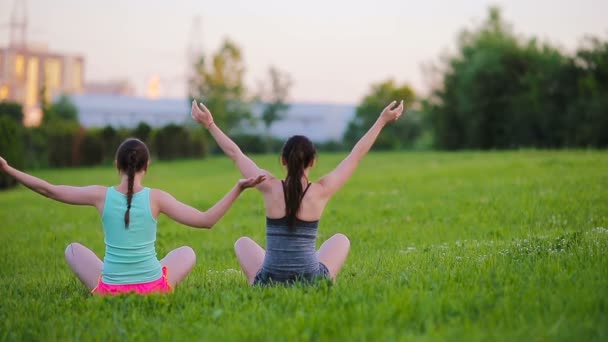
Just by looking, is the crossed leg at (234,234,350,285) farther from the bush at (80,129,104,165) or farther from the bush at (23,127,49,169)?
the bush at (80,129,104,165)

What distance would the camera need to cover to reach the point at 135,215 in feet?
17.9

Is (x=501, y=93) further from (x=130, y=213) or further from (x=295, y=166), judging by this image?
(x=130, y=213)

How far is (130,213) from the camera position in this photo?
5.45 m

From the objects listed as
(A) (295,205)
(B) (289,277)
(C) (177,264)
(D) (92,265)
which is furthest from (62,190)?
(B) (289,277)

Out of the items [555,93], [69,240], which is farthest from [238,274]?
[555,93]

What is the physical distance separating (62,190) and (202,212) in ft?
3.88

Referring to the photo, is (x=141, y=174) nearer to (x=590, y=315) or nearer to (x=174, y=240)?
(x=590, y=315)

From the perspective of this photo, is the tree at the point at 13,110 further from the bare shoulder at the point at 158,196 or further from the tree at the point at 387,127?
the bare shoulder at the point at 158,196

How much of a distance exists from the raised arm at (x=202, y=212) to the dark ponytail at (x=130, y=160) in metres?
0.23

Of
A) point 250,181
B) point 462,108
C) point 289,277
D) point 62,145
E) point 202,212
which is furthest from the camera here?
point 462,108

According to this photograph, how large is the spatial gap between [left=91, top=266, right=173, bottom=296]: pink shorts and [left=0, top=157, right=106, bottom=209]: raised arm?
0.72 metres

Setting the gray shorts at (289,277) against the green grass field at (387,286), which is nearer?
the green grass field at (387,286)

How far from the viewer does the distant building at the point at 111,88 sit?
159 metres

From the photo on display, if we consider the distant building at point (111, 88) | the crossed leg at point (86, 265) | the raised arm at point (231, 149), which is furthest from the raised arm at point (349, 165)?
the distant building at point (111, 88)
